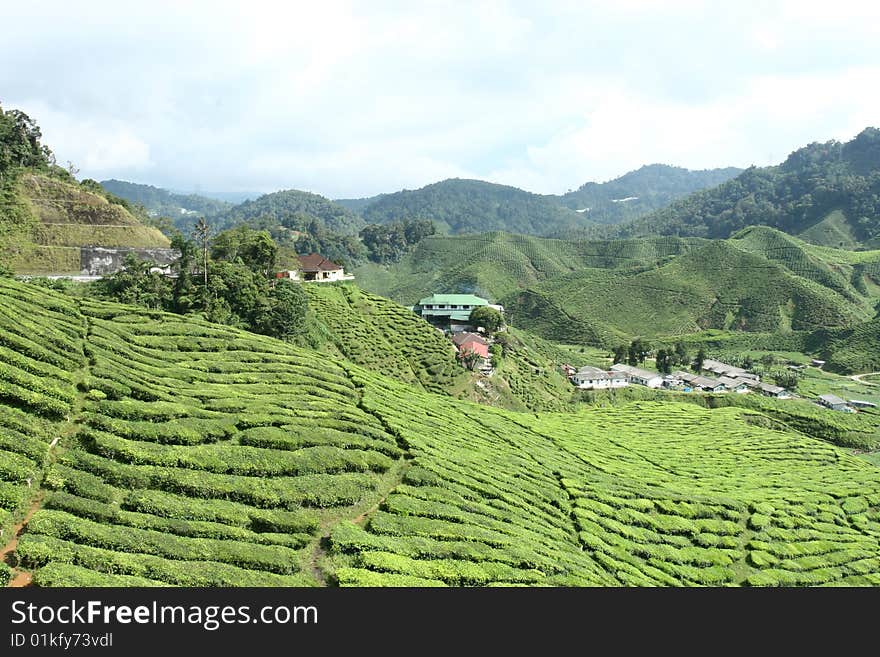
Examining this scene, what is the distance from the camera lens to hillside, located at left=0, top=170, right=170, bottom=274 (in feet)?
200

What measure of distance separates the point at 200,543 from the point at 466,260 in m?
172

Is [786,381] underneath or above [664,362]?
underneath

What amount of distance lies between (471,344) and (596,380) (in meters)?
24.7

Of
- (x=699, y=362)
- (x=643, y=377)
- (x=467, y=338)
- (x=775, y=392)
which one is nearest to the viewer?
(x=467, y=338)

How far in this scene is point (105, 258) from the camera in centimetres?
6475

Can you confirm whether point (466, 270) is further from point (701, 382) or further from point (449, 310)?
point (701, 382)

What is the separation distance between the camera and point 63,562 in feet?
49.8

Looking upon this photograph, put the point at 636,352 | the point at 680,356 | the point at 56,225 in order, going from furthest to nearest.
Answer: the point at 636,352 < the point at 680,356 < the point at 56,225

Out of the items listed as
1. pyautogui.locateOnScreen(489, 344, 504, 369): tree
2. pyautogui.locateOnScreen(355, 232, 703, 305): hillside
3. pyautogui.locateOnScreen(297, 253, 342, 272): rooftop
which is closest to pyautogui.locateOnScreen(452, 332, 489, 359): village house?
pyautogui.locateOnScreen(489, 344, 504, 369): tree

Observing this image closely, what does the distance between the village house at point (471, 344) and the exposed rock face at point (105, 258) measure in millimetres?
34704

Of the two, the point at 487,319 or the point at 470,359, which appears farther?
the point at 487,319

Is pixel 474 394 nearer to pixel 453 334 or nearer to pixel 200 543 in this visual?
pixel 453 334

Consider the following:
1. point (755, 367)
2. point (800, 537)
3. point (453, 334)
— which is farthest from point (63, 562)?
point (755, 367)

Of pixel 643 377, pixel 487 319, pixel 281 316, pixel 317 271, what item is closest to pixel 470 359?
pixel 487 319
